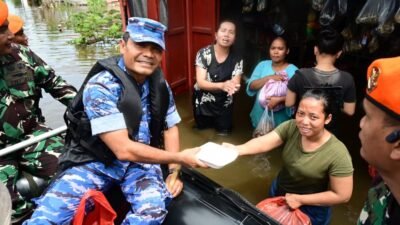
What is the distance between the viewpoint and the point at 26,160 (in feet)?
8.76

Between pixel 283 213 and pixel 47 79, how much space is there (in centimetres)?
223

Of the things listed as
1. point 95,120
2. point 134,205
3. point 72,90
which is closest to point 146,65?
point 95,120

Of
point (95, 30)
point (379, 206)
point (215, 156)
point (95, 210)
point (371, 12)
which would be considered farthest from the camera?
point (95, 30)

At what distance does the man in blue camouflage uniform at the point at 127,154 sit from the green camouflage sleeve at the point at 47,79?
40.5 inches

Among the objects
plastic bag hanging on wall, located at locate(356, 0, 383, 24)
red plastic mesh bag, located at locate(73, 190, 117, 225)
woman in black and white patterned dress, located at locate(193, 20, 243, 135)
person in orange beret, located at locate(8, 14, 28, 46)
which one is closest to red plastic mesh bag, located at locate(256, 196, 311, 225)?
red plastic mesh bag, located at locate(73, 190, 117, 225)

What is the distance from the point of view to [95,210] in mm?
1797

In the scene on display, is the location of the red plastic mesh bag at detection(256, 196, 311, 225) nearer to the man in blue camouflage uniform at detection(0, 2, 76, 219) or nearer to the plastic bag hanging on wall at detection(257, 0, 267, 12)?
the man in blue camouflage uniform at detection(0, 2, 76, 219)

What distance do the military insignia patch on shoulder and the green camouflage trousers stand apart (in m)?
2.40

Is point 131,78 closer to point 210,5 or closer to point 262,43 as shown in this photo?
point 210,5

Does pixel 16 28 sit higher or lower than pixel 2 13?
lower

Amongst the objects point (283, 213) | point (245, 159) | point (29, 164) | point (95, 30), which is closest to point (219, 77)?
point (245, 159)

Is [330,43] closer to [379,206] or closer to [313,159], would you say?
[313,159]

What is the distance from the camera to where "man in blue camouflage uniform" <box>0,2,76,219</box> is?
248cm

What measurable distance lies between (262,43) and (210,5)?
4.73 feet
